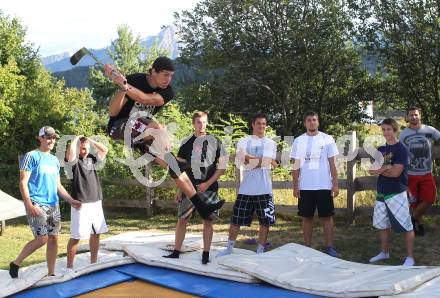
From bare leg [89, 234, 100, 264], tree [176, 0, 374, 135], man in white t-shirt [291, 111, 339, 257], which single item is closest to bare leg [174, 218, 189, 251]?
bare leg [89, 234, 100, 264]

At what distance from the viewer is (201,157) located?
18.4ft

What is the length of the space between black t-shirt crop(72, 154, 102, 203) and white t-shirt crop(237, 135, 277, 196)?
1.73 metres

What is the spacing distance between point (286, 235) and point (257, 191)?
1.81 metres

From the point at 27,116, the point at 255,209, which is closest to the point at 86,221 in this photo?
the point at 255,209

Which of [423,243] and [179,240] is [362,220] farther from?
[179,240]

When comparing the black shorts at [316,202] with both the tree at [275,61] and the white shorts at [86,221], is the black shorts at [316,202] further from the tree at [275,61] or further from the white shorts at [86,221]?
the tree at [275,61]

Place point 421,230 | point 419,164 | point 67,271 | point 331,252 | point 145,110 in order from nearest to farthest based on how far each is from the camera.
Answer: point 145,110
point 67,271
point 331,252
point 419,164
point 421,230

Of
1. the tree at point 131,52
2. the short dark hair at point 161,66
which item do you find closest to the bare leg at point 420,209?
the short dark hair at point 161,66

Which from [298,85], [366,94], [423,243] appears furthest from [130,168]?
[366,94]

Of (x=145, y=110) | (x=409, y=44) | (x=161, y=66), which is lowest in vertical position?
(x=145, y=110)

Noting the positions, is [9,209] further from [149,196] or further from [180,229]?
[180,229]

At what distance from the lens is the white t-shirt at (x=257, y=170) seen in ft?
19.9

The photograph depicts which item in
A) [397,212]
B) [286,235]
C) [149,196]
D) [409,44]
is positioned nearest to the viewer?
[397,212]

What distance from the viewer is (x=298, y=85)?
66.9 feet
